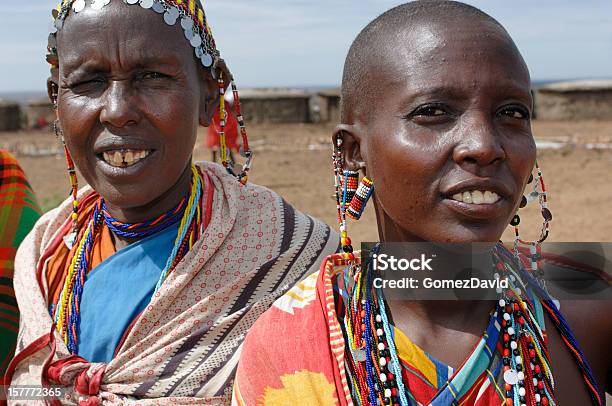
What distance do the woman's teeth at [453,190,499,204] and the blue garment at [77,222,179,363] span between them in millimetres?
1171

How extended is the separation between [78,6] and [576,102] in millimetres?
17295

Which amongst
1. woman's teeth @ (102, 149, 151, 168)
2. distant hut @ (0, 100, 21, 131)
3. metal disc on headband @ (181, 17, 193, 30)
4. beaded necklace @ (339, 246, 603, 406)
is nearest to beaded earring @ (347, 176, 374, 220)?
beaded necklace @ (339, 246, 603, 406)

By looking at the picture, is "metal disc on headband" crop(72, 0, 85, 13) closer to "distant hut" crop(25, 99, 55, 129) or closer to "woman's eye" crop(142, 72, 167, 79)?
"woman's eye" crop(142, 72, 167, 79)

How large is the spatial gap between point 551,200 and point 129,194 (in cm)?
748

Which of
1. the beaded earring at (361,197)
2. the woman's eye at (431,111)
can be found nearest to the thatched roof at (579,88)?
the beaded earring at (361,197)

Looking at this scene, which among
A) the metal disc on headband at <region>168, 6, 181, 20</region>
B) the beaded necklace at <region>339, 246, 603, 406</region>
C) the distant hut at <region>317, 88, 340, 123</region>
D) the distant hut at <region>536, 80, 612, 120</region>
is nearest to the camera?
the beaded necklace at <region>339, 246, 603, 406</region>

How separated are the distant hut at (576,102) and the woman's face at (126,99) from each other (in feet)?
55.7

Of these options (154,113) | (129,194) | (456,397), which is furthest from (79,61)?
(456,397)

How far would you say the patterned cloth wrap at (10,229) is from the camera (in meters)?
2.73

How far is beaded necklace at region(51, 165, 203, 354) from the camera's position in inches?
89.9

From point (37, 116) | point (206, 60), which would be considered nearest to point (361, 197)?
point (206, 60)

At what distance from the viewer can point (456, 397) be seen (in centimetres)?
149

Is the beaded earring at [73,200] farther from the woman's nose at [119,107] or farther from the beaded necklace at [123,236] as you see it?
the woman's nose at [119,107]

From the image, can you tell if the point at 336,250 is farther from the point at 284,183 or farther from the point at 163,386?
the point at 284,183
